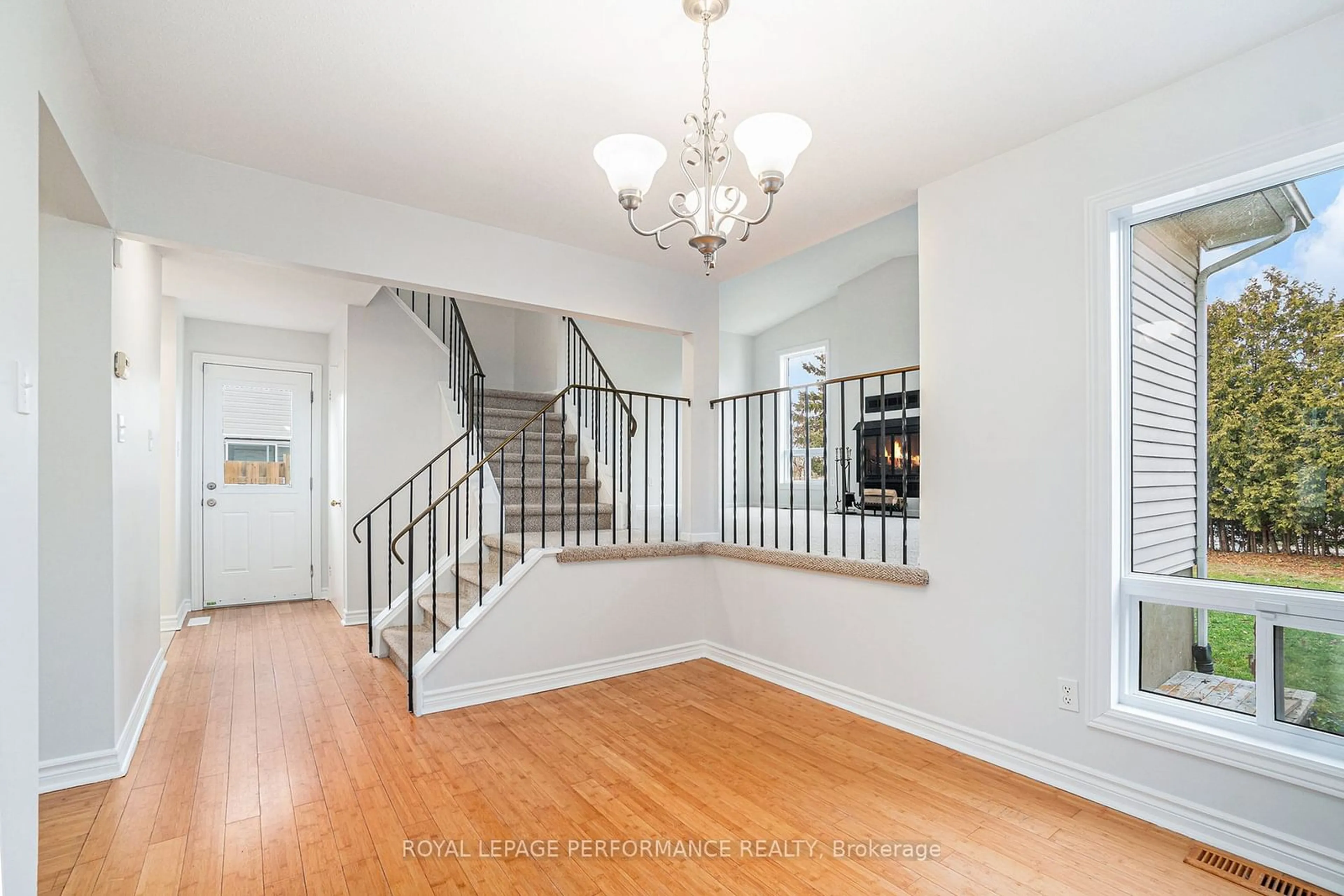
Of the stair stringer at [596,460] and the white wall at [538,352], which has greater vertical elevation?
the white wall at [538,352]

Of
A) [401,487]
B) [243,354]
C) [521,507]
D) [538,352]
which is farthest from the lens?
[538,352]

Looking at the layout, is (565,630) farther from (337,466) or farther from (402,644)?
(337,466)

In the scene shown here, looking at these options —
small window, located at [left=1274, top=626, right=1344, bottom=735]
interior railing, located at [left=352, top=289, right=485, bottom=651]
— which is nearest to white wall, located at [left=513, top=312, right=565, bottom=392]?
interior railing, located at [left=352, top=289, right=485, bottom=651]

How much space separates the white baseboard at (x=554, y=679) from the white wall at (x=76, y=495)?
1277mm

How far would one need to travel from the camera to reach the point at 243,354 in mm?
5836

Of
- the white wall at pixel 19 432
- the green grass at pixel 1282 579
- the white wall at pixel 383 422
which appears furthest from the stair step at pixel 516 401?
the green grass at pixel 1282 579

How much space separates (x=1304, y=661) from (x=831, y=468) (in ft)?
12.6

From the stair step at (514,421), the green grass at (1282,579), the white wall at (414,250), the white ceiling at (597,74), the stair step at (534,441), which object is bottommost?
the green grass at (1282,579)

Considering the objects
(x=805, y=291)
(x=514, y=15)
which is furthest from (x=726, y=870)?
(x=805, y=291)

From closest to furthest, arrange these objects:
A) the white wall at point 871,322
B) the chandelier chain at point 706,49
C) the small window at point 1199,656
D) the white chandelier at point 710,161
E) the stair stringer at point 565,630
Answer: the white chandelier at point 710,161 → the chandelier chain at point 706,49 → the small window at point 1199,656 → the stair stringer at point 565,630 → the white wall at point 871,322

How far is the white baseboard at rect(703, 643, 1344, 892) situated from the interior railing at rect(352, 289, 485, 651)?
309 cm

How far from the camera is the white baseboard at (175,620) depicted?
4.81 meters

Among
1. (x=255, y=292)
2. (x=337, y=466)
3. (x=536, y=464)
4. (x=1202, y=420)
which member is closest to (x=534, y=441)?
(x=536, y=464)

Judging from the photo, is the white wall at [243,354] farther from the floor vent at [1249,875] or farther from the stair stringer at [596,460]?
the floor vent at [1249,875]
